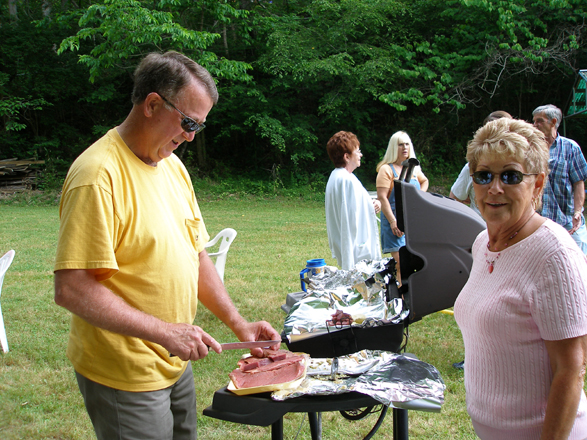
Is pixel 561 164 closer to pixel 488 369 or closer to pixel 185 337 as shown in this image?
pixel 488 369

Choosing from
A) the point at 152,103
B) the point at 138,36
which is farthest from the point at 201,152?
the point at 152,103

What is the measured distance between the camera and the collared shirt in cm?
412

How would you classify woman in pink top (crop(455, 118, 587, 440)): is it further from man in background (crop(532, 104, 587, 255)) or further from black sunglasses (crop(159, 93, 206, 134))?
man in background (crop(532, 104, 587, 255))

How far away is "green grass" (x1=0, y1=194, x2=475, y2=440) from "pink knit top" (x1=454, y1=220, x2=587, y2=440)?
1325 millimetres

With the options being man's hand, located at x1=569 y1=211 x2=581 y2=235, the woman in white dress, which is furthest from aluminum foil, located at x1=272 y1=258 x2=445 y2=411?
man's hand, located at x1=569 y1=211 x2=581 y2=235

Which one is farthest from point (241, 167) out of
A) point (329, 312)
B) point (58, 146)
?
point (329, 312)

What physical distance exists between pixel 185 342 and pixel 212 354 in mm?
2726

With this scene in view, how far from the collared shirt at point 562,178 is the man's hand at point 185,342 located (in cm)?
350

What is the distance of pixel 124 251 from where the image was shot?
1602 mm

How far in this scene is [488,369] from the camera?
1.64 meters

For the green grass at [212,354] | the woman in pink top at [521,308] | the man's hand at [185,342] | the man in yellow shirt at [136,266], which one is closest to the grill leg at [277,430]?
the man in yellow shirt at [136,266]

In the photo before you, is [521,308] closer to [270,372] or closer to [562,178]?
[270,372]

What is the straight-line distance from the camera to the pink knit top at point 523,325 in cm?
142

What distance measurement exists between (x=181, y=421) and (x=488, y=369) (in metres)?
1.14
